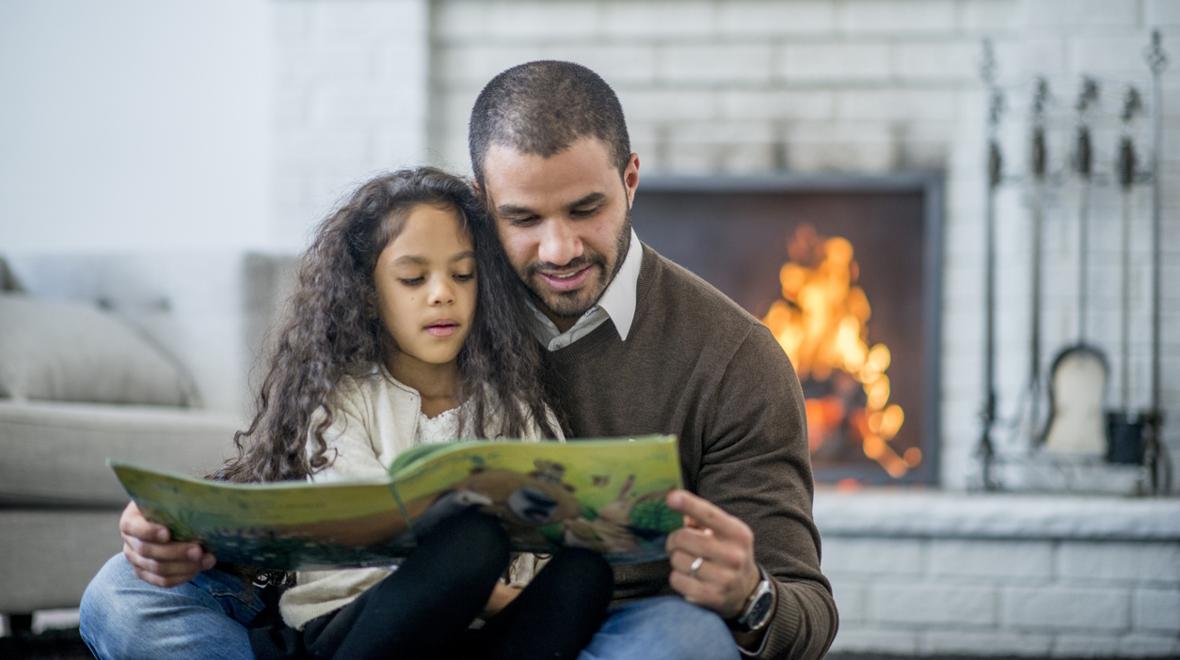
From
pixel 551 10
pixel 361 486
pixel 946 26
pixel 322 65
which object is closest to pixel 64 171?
pixel 322 65

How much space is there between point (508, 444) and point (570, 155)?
1.43 feet

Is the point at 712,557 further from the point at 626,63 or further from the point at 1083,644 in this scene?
the point at 626,63

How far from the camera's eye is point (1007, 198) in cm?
316

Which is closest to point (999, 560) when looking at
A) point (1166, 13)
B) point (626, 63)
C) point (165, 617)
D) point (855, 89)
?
point (855, 89)

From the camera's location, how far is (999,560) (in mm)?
2826

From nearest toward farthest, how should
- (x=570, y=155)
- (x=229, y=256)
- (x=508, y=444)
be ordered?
1. (x=508, y=444)
2. (x=570, y=155)
3. (x=229, y=256)

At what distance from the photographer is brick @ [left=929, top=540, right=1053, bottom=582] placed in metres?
2.82

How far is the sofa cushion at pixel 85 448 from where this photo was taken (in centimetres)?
222

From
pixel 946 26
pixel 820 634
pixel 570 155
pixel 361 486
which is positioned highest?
pixel 946 26

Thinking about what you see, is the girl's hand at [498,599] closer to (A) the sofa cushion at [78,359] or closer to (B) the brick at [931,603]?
(A) the sofa cushion at [78,359]

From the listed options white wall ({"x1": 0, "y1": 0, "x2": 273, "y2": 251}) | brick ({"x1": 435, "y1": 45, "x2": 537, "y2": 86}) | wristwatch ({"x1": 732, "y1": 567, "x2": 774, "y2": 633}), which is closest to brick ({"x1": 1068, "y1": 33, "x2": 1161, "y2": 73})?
brick ({"x1": 435, "y1": 45, "x2": 537, "y2": 86})

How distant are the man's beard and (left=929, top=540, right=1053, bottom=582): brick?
1567 millimetres

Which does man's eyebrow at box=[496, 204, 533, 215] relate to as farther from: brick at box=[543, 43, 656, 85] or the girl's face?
brick at box=[543, 43, 656, 85]

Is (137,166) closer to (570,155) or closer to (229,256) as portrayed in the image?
(229,256)
